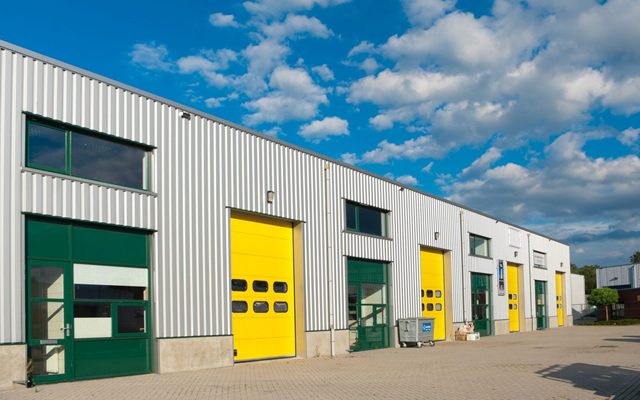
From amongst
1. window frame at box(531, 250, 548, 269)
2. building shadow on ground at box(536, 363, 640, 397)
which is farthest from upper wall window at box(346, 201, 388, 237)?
window frame at box(531, 250, 548, 269)

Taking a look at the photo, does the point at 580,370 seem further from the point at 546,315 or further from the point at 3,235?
the point at 546,315

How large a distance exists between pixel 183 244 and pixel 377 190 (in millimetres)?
10781

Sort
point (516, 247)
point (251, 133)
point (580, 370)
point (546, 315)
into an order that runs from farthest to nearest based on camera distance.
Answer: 1. point (546, 315)
2. point (516, 247)
3. point (251, 133)
4. point (580, 370)

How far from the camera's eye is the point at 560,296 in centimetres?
5128

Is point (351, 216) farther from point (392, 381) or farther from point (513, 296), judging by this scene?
point (513, 296)

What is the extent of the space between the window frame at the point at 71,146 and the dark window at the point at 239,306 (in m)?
4.25

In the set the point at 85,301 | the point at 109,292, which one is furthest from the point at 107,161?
the point at 85,301

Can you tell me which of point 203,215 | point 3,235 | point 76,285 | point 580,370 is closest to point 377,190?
point 203,215

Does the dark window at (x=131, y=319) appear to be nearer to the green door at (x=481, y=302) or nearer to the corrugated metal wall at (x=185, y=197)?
the corrugated metal wall at (x=185, y=197)

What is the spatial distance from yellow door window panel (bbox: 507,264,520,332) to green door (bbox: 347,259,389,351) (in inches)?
630

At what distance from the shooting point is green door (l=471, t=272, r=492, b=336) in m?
34.4

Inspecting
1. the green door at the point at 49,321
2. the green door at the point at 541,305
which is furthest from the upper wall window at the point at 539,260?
the green door at the point at 49,321

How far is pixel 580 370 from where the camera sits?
53.1 feet

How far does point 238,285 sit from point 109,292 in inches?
177
